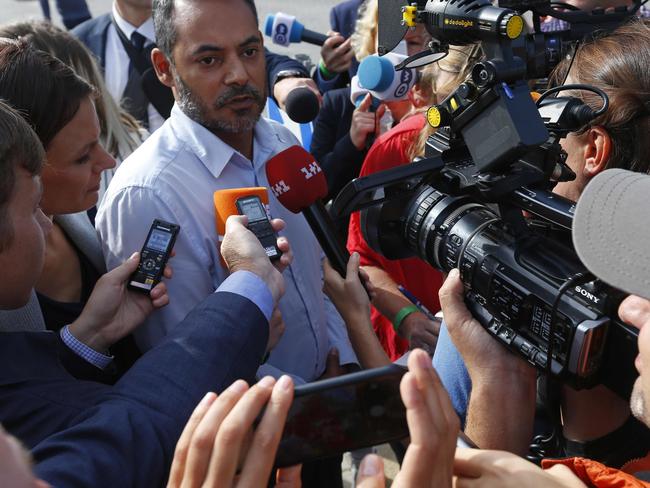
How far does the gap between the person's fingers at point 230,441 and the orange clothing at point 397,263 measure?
1.58 metres

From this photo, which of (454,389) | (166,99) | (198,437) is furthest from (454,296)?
(166,99)

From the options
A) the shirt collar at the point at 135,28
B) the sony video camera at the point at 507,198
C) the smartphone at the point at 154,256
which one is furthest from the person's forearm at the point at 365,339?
the shirt collar at the point at 135,28

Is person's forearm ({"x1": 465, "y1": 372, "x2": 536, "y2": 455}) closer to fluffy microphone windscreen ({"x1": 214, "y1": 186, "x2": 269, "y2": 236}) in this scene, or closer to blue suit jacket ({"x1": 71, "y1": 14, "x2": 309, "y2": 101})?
fluffy microphone windscreen ({"x1": 214, "y1": 186, "x2": 269, "y2": 236})

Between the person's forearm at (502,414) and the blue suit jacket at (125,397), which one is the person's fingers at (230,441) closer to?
the blue suit jacket at (125,397)

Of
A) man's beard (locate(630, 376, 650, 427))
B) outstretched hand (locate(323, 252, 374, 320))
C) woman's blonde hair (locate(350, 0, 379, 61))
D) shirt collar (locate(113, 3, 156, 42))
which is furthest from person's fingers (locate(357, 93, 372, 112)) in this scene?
man's beard (locate(630, 376, 650, 427))

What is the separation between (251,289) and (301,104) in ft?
5.00

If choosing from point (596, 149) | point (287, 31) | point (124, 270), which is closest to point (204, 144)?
point (124, 270)

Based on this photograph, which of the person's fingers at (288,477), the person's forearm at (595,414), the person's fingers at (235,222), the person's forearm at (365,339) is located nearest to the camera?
the person's fingers at (288,477)

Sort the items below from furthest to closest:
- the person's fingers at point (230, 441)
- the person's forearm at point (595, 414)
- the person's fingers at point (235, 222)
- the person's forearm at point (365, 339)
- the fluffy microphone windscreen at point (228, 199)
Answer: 1. the person's forearm at point (365, 339)
2. the fluffy microphone windscreen at point (228, 199)
3. the person's fingers at point (235, 222)
4. the person's forearm at point (595, 414)
5. the person's fingers at point (230, 441)

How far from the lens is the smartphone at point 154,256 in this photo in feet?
5.38

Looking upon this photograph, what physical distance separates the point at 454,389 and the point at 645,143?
2.30ft

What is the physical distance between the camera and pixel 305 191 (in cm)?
179

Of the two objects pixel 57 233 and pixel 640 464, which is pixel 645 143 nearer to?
pixel 640 464

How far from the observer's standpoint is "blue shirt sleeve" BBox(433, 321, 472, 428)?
5.06ft
